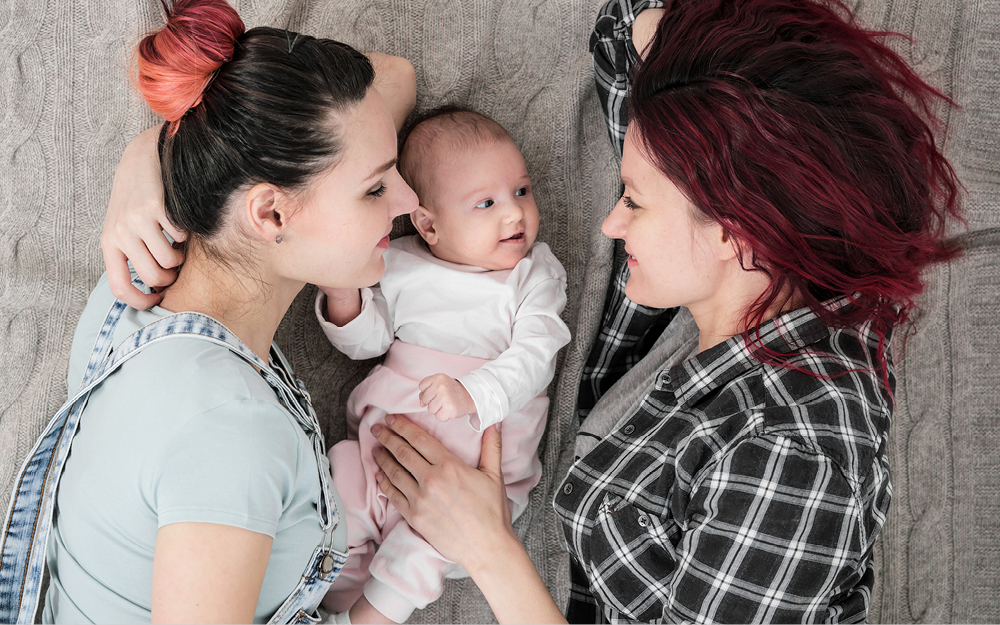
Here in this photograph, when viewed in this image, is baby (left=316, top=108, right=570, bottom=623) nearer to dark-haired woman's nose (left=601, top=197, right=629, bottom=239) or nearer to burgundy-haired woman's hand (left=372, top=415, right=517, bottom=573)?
burgundy-haired woman's hand (left=372, top=415, right=517, bottom=573)

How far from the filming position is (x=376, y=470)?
5.56ft

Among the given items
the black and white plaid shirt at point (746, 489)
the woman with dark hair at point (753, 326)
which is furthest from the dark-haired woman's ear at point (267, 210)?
the black and white plaid shirt at point (746, 489)

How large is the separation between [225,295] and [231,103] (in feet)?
1.25

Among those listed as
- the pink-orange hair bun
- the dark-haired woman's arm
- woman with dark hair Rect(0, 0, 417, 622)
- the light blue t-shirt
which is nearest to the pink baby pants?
woman with dark hair Rect(0, 0, 417, 622)

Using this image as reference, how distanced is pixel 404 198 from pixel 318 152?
9.4 inches

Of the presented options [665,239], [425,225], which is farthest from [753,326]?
[425,225]

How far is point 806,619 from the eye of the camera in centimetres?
122

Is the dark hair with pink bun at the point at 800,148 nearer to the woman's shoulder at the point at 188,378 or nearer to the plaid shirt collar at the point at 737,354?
the plaid shirt collar at the point at 737,354

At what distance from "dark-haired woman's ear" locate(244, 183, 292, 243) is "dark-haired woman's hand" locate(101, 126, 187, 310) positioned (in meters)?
0.19

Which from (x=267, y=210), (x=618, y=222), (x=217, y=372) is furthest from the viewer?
(x=618, y=222)

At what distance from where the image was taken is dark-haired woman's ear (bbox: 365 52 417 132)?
1.67m

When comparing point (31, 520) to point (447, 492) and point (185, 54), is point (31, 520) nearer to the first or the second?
point (447, 492)

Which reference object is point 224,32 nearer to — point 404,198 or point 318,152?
point 318,152

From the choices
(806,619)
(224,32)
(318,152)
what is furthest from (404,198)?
(806,619)
